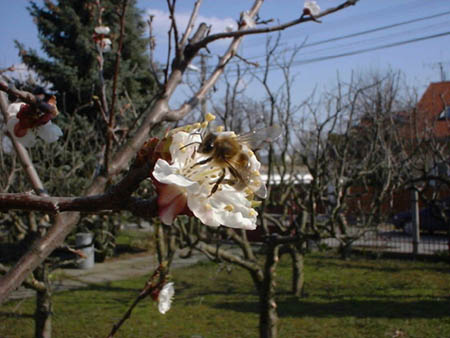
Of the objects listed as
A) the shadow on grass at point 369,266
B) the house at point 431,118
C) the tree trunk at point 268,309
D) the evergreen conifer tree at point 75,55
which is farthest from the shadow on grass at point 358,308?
the evergreen conifer tree at point 75,55

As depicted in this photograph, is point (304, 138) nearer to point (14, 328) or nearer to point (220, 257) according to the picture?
point (220, 257)

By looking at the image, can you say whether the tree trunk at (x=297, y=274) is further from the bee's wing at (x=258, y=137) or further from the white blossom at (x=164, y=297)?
the bee's wing at (x=258, y=137)

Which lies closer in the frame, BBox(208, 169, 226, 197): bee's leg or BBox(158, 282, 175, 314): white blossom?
BBox(208, 169, 226, 197): bee's leg

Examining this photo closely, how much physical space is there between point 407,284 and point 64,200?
791 centimetres

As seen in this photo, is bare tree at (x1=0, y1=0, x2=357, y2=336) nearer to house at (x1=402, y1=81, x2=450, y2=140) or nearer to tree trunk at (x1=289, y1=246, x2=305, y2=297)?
tree trunk at (x1=289, y1=246, x2=305, y2=297)

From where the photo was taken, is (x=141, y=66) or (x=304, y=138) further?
(x=141, y=66)

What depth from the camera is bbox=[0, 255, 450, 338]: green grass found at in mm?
5371

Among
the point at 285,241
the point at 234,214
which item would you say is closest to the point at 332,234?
the point at 285,241

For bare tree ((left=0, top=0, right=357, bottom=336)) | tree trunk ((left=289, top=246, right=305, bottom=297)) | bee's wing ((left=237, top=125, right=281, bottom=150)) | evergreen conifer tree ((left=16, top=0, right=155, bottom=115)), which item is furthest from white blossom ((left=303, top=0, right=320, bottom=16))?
evergreen conifer tree ((left=16, top=0, right=155, bottom=115))

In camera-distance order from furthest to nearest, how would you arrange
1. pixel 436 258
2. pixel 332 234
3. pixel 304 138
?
pixel 436 258 → pixel 304 138 → pixel 332 234

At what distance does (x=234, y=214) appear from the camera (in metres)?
0.65

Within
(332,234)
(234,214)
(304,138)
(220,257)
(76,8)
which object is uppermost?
(76,8)

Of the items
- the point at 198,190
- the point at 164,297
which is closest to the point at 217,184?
the point at 198,190

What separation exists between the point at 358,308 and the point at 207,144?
6279 mm
